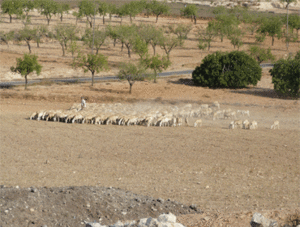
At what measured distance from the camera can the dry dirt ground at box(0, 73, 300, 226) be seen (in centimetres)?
1053

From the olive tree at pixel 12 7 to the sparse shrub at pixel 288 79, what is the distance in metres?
56.1

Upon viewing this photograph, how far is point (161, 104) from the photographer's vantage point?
105ft

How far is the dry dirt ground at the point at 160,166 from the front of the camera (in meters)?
10.5

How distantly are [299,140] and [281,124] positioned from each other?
17.7 ft

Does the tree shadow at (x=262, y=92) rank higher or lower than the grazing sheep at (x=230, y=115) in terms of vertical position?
higher

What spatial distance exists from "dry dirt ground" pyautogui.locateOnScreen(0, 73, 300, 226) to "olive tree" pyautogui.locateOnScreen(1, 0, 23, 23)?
57.6 meters

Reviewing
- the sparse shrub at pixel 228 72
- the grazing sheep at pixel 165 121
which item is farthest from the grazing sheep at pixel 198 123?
the sparse shrub at pixel 228 72

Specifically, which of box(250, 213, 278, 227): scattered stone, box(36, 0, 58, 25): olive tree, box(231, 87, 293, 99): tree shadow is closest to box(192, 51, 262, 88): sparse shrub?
box(231, 87, 293, 99): tree shadow

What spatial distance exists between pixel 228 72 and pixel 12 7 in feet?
179

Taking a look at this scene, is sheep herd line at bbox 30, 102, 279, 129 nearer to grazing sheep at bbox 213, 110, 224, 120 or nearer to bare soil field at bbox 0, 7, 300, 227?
grazing sheep at bbox 213, 110, 224, 120

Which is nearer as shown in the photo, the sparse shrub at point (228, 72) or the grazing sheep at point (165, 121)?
the grazing sheep at point (165, 121)

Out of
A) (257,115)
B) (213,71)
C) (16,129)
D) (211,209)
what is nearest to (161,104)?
(257,115)

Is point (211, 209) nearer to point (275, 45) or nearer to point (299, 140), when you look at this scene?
point (299, 140)

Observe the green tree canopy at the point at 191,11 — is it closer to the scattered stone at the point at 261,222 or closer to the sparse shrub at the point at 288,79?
the sparse shrub at the point at 288,79
